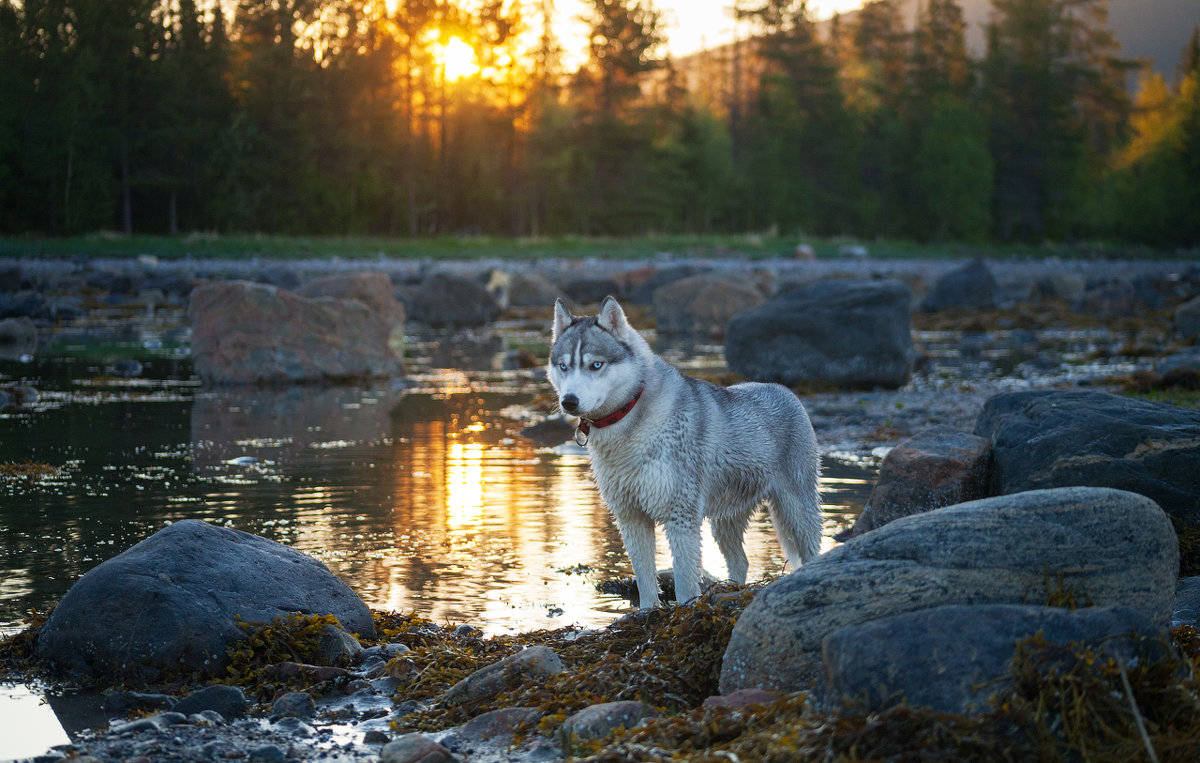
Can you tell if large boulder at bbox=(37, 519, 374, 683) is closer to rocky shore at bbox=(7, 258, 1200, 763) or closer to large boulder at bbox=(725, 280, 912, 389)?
rocky shore at bbox=(7, 258, 1200, 763)

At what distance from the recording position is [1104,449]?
30.3 feet

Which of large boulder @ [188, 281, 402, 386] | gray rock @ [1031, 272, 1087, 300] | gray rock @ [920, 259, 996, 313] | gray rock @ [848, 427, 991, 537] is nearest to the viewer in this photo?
gray rock @ [848, 427, 991, 537]

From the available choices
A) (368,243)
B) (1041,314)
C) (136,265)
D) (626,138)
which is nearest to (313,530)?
(1041,314)

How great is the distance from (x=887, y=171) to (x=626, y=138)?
69.6 ft

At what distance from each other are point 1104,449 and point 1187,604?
2.17m

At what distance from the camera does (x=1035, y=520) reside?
546 centimetres

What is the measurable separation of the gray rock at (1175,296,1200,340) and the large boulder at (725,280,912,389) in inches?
442

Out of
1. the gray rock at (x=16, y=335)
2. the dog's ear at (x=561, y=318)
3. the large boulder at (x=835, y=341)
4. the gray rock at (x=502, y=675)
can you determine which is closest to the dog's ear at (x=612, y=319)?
the dog's ear at (x=561, y=318)

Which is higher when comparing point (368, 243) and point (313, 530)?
point (368, 243)

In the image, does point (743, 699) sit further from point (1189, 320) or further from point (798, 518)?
point (1189, 320)

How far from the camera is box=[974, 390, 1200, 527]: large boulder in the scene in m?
9.03

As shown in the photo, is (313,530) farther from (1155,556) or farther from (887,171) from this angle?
(887,171)

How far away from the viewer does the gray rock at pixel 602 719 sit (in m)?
5.43

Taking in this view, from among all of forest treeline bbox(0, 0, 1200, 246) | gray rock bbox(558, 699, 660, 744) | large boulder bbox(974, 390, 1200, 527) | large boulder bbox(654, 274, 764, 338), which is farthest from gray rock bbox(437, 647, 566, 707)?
forest treeline bbox(0, 0, 1200, 246)
